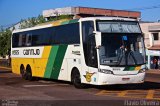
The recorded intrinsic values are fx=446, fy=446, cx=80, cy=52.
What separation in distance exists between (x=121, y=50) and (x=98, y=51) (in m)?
1.01

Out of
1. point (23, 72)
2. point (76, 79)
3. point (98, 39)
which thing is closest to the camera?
point (98, 39)

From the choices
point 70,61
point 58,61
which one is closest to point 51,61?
point 58,61

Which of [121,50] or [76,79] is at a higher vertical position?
[121,50]

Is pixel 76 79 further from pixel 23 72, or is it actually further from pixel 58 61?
pixel 23 72

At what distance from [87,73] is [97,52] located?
1283mm

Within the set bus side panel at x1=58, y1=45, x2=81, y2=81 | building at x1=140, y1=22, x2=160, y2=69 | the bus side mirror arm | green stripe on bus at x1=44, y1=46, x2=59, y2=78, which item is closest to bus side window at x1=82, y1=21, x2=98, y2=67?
the bus side mirror arm

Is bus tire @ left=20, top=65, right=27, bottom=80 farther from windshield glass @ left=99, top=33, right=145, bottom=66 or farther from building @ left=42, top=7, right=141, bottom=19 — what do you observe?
building @ left=42, top=7, right=141, bottom=19

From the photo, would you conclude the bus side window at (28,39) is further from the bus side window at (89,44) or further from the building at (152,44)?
the building at (152,44)

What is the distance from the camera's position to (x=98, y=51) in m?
19.2

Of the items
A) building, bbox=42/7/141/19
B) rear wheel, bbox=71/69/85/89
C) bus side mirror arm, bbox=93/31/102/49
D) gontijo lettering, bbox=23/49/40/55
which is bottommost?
rear wheel, bbox=71/69/85/89

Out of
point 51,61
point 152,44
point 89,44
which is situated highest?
point 152,44

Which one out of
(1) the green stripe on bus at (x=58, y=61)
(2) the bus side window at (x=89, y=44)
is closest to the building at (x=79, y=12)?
(1) the green stripe on bus at (x=58, y=61)

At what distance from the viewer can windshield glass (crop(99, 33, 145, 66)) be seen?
19156 millimetres

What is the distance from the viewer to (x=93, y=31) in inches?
769
